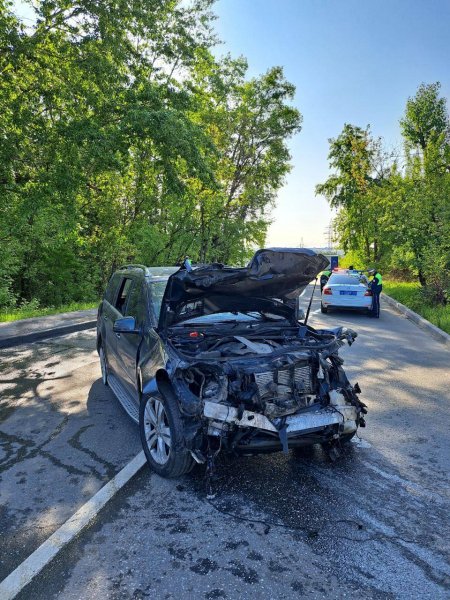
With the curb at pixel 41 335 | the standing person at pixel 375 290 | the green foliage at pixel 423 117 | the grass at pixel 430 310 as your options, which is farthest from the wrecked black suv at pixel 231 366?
the green foliage at pixel 423 117

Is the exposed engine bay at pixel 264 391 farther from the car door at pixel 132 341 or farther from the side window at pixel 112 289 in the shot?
the side window at pixel 112 289

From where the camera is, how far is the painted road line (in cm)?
245

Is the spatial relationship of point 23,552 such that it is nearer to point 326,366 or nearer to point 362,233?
point 326,366

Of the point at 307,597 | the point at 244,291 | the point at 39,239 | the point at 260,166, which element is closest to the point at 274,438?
the point at 307,597

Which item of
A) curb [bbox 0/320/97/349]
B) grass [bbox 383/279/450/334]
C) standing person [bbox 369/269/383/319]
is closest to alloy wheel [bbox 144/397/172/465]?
curb [bbox 0/320/97/349]

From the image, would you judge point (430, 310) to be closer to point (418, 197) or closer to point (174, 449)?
point (418, 197)

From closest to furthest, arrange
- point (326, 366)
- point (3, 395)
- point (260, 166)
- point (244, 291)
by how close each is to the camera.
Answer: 1. point (326, 366)
2. point (244, 291)
3. point (3, 395)
4. point (260, 166)

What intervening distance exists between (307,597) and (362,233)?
37.1m

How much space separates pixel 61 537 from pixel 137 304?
2.60 metres

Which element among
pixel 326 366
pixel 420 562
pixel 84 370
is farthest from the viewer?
pixel 84 370

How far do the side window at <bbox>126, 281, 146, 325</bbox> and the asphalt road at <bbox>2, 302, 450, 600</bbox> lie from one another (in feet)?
4.03

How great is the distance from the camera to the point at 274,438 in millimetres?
3434

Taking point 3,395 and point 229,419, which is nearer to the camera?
point 229,419

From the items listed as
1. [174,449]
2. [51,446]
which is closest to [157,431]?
[174,449]
